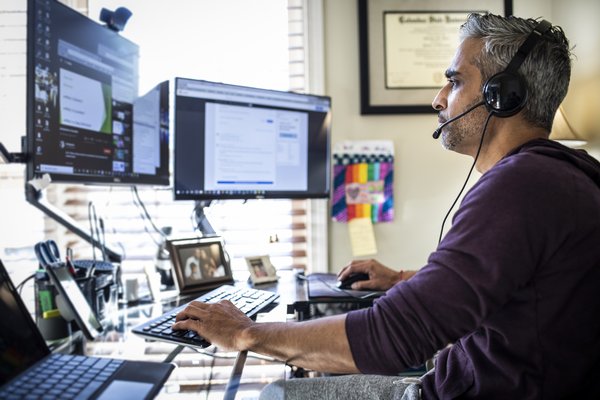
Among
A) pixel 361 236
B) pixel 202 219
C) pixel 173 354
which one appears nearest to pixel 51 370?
pixel 173 354

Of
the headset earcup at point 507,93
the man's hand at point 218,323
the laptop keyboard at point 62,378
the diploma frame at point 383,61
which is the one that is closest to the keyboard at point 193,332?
the man's hand at point 218,323

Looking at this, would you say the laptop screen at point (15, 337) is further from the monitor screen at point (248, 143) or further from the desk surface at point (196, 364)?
the monitor screen at point (248, 143)

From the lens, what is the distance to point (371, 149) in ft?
6.36

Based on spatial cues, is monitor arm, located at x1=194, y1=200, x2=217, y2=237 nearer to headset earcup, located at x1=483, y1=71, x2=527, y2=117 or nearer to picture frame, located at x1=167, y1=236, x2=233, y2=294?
picture frame, located at x1=167, y1=236, x2=233, y2=294

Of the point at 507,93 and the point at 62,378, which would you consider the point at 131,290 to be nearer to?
the point at 62,378

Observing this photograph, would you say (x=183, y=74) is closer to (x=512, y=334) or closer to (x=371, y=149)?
(x=371, y=149)

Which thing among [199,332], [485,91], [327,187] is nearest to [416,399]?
[199,332]

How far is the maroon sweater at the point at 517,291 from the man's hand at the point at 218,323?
211mm

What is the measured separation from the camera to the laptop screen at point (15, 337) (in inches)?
26.1

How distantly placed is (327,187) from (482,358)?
1.06 metres

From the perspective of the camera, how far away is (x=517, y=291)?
0.72 m

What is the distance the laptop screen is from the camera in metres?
0.66

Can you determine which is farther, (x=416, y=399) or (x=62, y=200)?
(x=62, y=200)

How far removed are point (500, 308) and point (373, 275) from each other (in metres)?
0.66
